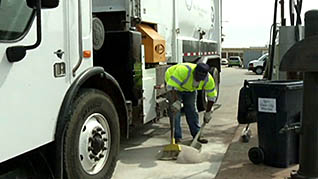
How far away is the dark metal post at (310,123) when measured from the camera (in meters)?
3.73

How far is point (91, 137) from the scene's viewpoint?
394 centimetres

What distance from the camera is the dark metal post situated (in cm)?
373

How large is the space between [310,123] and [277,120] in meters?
1.18

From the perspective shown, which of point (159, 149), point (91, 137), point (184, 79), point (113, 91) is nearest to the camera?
point (91, 137)

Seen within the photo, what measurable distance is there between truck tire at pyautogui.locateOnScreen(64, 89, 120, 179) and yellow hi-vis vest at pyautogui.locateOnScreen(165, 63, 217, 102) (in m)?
1.81

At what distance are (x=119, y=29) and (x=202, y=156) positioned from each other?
2.05 meters

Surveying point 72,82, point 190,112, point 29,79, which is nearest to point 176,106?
point 190,112

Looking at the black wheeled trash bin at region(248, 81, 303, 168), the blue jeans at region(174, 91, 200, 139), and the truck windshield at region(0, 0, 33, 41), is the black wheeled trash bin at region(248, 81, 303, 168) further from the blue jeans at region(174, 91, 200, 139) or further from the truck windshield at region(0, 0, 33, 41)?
the truck windshield at region(0, 0, 33, 41)

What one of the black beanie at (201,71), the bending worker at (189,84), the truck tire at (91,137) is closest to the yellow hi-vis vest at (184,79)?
the bending worker at (189,84)

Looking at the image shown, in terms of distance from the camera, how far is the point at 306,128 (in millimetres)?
3830

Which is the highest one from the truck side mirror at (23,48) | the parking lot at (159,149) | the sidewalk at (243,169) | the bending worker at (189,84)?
the truck side mirror at (23,48)

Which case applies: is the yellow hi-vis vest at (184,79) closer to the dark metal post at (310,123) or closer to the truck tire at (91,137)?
the truck tire at (91,137)

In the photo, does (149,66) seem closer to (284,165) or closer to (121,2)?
(121,2)

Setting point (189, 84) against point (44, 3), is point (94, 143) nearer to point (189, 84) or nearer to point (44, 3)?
point (44, 3)
